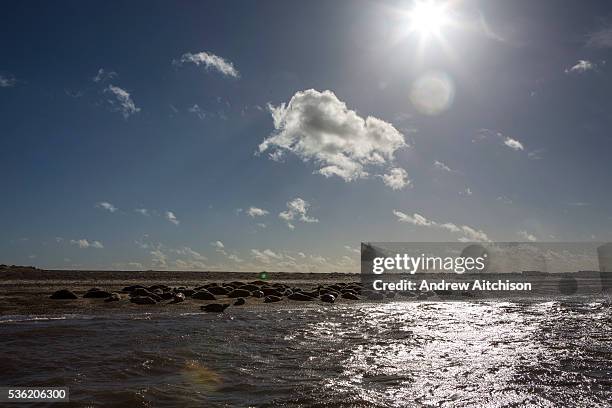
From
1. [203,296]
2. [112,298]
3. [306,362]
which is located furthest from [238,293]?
[306,362]

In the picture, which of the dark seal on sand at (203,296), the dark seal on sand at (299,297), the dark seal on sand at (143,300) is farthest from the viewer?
the dark seal on sand at (299,297)

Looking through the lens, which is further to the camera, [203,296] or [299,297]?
[299,297]

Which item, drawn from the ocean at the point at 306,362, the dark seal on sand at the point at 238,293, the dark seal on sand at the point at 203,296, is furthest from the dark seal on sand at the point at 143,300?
the dark seal on sand at the point at 238,293

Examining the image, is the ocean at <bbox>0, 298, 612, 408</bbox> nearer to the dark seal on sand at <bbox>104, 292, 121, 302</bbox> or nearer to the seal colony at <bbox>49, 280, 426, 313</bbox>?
the seal colony at <bbox>49, 280, 426, 313</bbox>

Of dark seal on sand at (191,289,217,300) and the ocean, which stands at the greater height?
dark seal on sand at (191,289,217,300)

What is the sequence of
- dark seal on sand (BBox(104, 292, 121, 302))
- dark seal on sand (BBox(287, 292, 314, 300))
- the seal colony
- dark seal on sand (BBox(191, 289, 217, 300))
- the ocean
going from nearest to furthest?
1. the ocean
2. the seal colony
3. dark seal on sand (BBox(104, 292, 121, 302))
4. dark seal on sand (BBox(191, 289, 217, 300))
5. dark seal on sand (BBox(287, 292, 314, 300))

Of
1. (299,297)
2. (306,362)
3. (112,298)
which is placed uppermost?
(112,298)

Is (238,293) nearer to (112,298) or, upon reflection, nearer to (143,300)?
(143,300)

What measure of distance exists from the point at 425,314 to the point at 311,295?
11.2 meters

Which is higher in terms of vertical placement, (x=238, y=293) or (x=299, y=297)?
(x=238, y=293)

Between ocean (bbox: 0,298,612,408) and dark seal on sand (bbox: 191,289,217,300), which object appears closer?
ocean (bbox: 0,298,612,408)

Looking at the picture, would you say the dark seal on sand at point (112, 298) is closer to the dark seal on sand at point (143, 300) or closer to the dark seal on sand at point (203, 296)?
the dark seal on sand at point (143, 300)

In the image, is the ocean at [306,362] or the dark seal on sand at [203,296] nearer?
the ocean at [306,362]

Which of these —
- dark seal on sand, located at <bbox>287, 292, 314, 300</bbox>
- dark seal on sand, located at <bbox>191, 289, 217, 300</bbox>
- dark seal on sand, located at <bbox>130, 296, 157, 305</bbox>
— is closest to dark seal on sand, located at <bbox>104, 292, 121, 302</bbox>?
dark seal on sand, located at <bbox>130, 296, 157, 305</bbox>
